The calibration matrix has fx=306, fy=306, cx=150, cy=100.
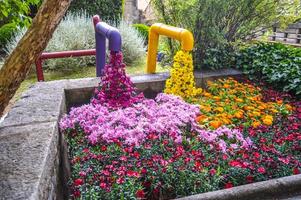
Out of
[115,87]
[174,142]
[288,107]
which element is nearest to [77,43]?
[115,87]

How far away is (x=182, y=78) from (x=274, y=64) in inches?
57.0

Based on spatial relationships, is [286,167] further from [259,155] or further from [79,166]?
[79,166]

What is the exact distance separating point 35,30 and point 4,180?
3.26 ft

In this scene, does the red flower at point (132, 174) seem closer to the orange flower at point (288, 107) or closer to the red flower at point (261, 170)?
the red flower at point (261, 170)

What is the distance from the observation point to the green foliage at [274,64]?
12.3ft

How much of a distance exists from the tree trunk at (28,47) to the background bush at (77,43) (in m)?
4.33

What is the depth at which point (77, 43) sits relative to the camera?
6641 mm

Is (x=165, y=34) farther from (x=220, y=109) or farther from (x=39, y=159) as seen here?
(x=39, y=159)

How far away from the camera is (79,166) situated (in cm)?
208

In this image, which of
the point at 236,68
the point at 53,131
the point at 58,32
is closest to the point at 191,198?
the point at 53,131

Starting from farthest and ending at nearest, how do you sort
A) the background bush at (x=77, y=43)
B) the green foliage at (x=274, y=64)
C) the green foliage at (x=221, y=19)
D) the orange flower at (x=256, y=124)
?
the background bush at (x=77, y=43) < the green foliage at (x=221, y=19) < the green foliage at (x=274, y=64) < the orange flower at (x=256, y=124)

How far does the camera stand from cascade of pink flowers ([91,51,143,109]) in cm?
318

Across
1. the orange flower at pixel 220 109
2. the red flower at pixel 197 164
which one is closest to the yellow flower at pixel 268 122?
the orange flower at pixel 220 109

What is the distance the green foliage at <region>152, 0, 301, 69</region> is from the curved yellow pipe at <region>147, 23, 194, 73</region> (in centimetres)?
53
